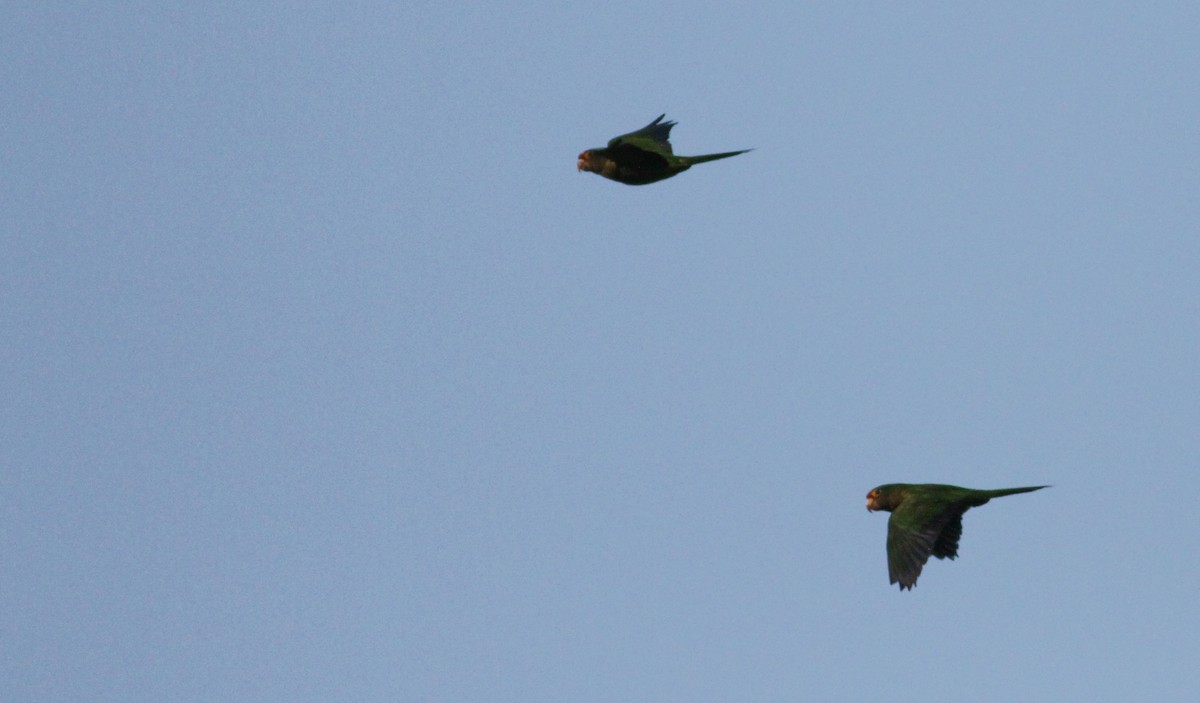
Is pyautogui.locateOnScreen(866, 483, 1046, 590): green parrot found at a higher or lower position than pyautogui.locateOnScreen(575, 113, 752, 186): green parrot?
lower

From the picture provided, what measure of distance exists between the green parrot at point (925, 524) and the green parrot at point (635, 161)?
5592 millimetres

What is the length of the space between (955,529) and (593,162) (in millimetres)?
7336

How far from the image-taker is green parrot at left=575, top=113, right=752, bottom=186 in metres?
26.2

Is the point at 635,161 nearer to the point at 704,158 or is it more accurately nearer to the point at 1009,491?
the point at 704,158

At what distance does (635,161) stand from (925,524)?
258 inches

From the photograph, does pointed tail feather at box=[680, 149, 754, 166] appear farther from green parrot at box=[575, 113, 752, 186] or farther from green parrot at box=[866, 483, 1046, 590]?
green parrot at box=[866, 483, 1046, 590]

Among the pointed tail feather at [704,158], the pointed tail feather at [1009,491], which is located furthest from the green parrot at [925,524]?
the pointed tail feather at [704,158]

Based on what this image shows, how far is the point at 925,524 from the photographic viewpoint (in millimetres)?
25188

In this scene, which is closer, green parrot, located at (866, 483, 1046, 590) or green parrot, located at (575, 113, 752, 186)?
green parrot, located at (866, 483, 1046, 590)

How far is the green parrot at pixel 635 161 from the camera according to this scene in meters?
26.2

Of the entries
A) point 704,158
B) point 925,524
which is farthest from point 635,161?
point 925,524

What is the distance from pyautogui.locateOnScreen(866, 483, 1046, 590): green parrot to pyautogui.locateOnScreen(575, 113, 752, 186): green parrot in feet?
18.3

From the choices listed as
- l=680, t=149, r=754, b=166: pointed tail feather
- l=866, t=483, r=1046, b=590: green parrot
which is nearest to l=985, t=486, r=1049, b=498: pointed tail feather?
l=866, t=483, r=1046, b=590: green parrot

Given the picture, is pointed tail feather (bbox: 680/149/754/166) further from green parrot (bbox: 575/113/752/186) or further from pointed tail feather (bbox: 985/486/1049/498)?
pointed tail feather (bbox: 985/486/1049/498)
